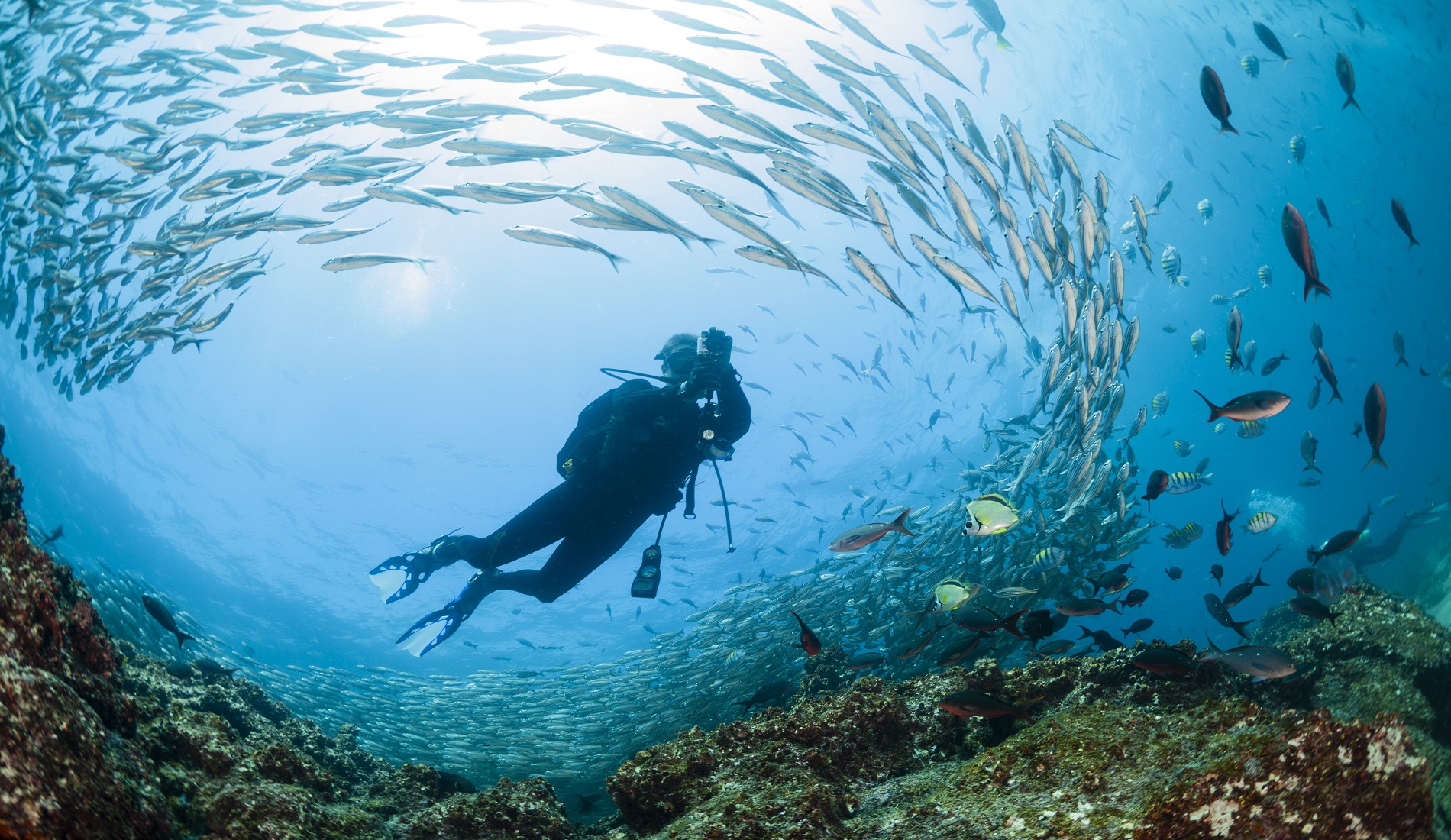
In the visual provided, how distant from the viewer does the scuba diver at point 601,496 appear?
22.6 feet

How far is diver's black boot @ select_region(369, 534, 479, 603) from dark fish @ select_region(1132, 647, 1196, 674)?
7.33 m

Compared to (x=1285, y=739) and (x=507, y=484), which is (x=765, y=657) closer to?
(x=1285, y=739)

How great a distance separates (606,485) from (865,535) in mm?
3921

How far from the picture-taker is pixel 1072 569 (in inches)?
381

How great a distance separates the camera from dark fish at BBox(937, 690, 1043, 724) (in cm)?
311

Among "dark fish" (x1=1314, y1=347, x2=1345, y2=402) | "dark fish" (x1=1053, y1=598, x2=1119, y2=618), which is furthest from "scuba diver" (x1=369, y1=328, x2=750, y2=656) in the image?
"dark fish" (x1=1314, y1=347, x2=1345, y2=402)

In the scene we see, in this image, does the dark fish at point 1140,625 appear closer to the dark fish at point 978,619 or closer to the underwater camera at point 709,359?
the dark fish at point 978,619

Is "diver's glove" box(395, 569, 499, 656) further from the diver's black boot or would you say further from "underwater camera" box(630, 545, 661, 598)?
"underwater camera" box(630, 545, 661, 598)

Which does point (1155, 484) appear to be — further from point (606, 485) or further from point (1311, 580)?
point (606, 485)

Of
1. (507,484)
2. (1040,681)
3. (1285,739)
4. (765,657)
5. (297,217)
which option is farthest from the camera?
(507,484)

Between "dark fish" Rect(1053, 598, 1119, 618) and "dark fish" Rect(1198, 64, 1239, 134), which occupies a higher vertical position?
"dark fish" Rect(1198, 64, 1239, 134)

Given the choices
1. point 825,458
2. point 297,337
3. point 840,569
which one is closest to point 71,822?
point 840,569

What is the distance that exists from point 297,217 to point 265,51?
2920mm

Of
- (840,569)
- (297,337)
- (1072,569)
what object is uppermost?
(297,337)
